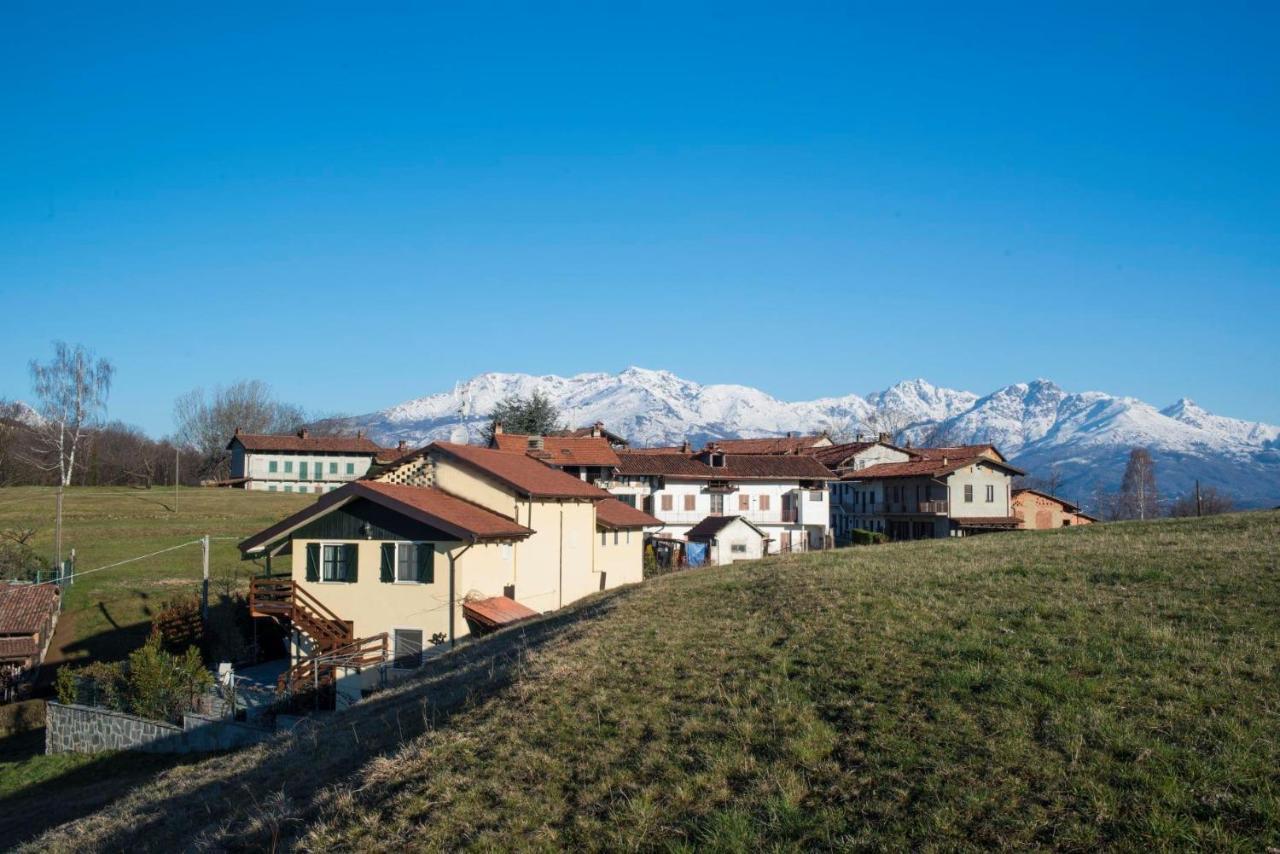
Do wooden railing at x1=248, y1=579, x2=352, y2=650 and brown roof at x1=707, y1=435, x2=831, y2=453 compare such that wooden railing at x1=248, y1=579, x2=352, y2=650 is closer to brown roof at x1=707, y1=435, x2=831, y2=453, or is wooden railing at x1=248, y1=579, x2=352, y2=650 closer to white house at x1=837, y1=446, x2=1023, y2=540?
white house at x1=837, y1=446, x2=1023, y2=540

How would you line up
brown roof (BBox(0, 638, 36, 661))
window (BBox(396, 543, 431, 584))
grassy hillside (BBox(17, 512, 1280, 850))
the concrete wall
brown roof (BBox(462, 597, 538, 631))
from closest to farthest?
1. grassy hillside (BBox(17, 512, 1280, 850))
2. the concrete wall
3. brown roof (BBox(462, 597, 538, 631))
4. window (BBox(396, 543, 431, 584))
5. brown roof (BBox(0, 638, 36, 661))

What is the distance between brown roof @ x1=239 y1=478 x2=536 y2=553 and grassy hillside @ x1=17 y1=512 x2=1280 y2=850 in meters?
11.8

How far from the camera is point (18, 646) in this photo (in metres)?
37.3

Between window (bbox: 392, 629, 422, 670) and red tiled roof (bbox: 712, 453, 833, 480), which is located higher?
red tiled roof (bbox: 712, 453, 833, 480)

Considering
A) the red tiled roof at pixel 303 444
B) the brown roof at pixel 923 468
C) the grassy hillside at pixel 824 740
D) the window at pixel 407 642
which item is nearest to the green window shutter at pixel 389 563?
the window at pixel 407 642

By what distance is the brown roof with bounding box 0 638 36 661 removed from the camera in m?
36.9

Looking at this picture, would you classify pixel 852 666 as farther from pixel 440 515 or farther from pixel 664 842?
pixel 440 515

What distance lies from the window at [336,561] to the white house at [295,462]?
6892cm

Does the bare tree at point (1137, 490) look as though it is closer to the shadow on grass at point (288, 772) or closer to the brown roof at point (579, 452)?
the brown roof at point (579, 452)

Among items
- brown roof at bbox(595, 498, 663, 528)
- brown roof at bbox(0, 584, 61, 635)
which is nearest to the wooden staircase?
brown roof at bbox(0, 584, 61, 635)

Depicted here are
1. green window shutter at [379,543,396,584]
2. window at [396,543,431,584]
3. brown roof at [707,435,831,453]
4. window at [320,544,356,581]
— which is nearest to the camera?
window at [396,543,431,584]

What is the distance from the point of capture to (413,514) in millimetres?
32562

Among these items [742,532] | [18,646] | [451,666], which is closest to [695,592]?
[451,666]

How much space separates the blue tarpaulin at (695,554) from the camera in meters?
61.1
